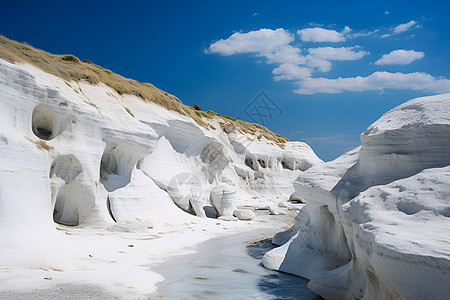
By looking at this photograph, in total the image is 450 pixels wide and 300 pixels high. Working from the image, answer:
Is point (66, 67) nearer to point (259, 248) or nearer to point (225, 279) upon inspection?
point (259, 248)

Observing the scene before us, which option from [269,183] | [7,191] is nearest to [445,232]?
[7,191]

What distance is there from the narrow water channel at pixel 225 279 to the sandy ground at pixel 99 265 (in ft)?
1.18

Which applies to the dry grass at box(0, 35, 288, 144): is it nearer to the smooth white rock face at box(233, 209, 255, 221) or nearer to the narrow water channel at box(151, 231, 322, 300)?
the smooth white rock face at box(233, 209, 255, 221)

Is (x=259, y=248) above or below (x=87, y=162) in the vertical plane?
below

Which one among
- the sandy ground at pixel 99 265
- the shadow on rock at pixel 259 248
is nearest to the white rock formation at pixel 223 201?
the sandy ground at pixel 99 265

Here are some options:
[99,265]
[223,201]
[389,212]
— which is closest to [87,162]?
[99,265]

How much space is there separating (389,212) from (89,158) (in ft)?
34.1

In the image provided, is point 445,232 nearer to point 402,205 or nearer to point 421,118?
point 402,205

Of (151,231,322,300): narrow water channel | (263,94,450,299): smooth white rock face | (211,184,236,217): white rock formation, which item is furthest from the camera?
(211,184,236,217): white rock formation

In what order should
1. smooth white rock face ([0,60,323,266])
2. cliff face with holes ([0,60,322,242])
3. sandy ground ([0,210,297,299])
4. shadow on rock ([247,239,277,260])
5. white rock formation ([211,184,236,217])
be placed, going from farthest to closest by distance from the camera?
white rock formation ([211,184,236,217]) < shadow on rock ([247,239,277,260]) < cliff face with holes ([0,60,322,242]) < smooth white rock face ([0,60,323,266]) < sandy ground ([0,210,297,299])

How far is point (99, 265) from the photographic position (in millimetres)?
8070

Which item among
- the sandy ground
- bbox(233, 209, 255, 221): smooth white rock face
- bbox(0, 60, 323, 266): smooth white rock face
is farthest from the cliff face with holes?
bbox(233, 209, 255, 221): smooth white rock face

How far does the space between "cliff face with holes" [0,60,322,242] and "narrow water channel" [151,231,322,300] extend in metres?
3.64

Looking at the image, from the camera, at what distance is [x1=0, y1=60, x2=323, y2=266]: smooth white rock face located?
8.98 m
